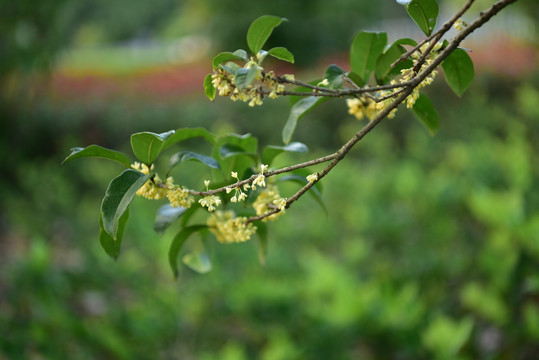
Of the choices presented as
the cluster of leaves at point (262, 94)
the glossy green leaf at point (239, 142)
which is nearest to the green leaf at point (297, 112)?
the cluster of leaves at point (262, 94)

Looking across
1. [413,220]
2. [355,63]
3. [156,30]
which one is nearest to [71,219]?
[413,220]

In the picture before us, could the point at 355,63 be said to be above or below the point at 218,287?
below

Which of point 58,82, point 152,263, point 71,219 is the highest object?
point 58,82

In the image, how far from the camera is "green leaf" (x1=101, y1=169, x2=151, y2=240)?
0.63 m

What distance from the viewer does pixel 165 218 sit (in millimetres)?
780

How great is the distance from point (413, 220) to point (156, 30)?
20.7 metres

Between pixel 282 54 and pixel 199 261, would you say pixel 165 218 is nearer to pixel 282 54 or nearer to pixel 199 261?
pixel 199 261

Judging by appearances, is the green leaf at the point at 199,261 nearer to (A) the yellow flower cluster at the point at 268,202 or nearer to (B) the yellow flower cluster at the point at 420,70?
(A) the yellow flower cluster at the point at 268,202

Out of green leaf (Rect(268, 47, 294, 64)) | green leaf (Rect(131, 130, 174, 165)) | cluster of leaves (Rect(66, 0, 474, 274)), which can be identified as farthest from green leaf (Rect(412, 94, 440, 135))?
green leaf (Rect(131, 130, 174, 165))

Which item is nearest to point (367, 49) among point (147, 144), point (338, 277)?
point (147, 144)

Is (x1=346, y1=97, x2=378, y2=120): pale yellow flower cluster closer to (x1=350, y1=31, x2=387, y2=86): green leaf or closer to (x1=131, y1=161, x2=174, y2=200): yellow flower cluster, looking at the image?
(x1=350, y1=31, x2=387, y2=86): green leaf

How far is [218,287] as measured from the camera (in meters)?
1.85

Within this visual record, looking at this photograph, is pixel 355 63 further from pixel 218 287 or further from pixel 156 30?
pixel 156 30

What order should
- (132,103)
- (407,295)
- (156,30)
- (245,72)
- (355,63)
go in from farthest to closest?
1. (156,30)
2. (132,103)
3. (407,295)
4. (355,63)
5. (245,72)
